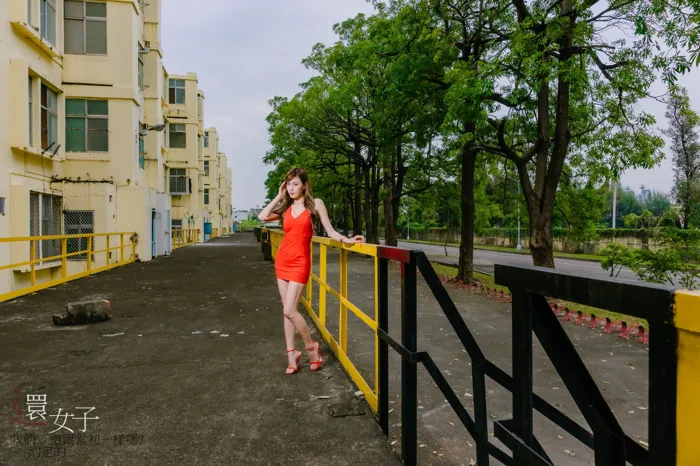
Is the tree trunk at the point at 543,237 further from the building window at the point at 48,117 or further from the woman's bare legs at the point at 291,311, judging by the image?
the building window at the point at 48,117

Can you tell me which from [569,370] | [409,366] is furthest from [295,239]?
[569,370]

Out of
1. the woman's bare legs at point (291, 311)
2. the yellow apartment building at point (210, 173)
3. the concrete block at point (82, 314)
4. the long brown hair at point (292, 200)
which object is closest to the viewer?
the woman's bare legs at point (291, 311)

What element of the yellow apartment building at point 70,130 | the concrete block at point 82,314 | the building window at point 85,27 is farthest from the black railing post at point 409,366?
the building window at point 85,27

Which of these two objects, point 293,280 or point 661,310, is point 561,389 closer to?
point 293,280

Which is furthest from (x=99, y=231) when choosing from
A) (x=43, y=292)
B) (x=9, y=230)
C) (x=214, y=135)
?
(x=214, y=135)

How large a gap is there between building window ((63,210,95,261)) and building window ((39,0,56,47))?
5.63 meters

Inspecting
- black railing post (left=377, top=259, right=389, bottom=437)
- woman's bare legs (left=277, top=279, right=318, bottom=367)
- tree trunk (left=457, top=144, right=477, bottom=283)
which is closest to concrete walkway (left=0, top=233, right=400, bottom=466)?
black railing post (left=377, top=259, right=389, bottom=437)

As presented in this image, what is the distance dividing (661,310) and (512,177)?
16.1m

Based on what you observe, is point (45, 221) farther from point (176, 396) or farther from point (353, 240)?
point (353, 240)

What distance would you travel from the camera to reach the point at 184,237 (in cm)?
3753

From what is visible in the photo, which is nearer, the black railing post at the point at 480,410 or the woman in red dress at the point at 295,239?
the black railing post at the point at 480,410

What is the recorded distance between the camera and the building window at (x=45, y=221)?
43.3 feet

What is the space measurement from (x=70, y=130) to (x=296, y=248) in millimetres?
16144

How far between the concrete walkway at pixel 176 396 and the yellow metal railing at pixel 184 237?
26.1m
